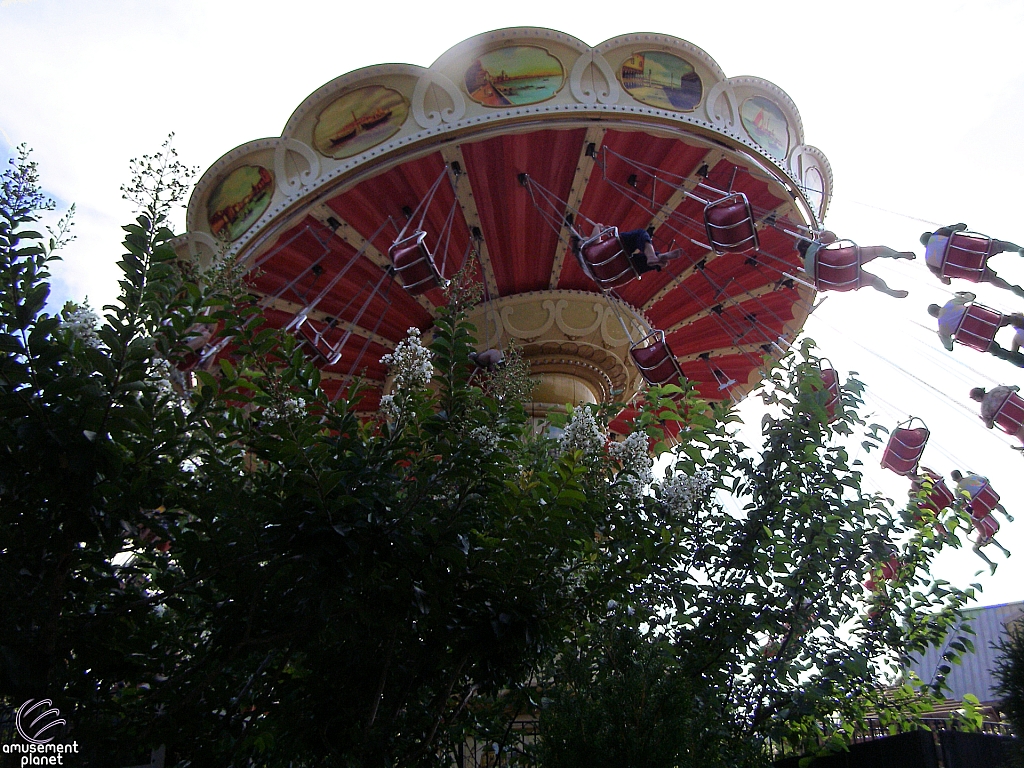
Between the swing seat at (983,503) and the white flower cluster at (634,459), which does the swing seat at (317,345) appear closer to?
the white flower cluster at (634,459)

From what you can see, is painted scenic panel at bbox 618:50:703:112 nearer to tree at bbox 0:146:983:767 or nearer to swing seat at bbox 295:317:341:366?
swing seat at bbox 295:317:341:366

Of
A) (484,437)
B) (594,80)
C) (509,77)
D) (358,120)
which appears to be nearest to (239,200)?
(358,120)

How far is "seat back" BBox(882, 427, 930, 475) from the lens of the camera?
32.3 feet

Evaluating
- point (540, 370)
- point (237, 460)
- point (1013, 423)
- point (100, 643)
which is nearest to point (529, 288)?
point (540, 370)

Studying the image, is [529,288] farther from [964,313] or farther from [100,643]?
[100,643]

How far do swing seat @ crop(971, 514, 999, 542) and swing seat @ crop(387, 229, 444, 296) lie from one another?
24.5 ft

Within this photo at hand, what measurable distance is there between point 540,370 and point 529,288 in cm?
119

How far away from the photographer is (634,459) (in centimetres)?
444

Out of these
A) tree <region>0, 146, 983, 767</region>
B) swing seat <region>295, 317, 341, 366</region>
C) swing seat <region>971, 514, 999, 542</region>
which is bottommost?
tree <region>0, 146, 983, 767</region>

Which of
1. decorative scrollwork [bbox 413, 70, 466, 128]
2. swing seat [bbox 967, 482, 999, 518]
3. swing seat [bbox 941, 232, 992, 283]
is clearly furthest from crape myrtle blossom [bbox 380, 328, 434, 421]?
swing seat [bbox 967, 482, 999, 518]

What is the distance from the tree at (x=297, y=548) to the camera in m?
3.05

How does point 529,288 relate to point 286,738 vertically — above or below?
above

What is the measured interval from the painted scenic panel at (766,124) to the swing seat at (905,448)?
3818 mm

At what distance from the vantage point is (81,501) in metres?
2.99
